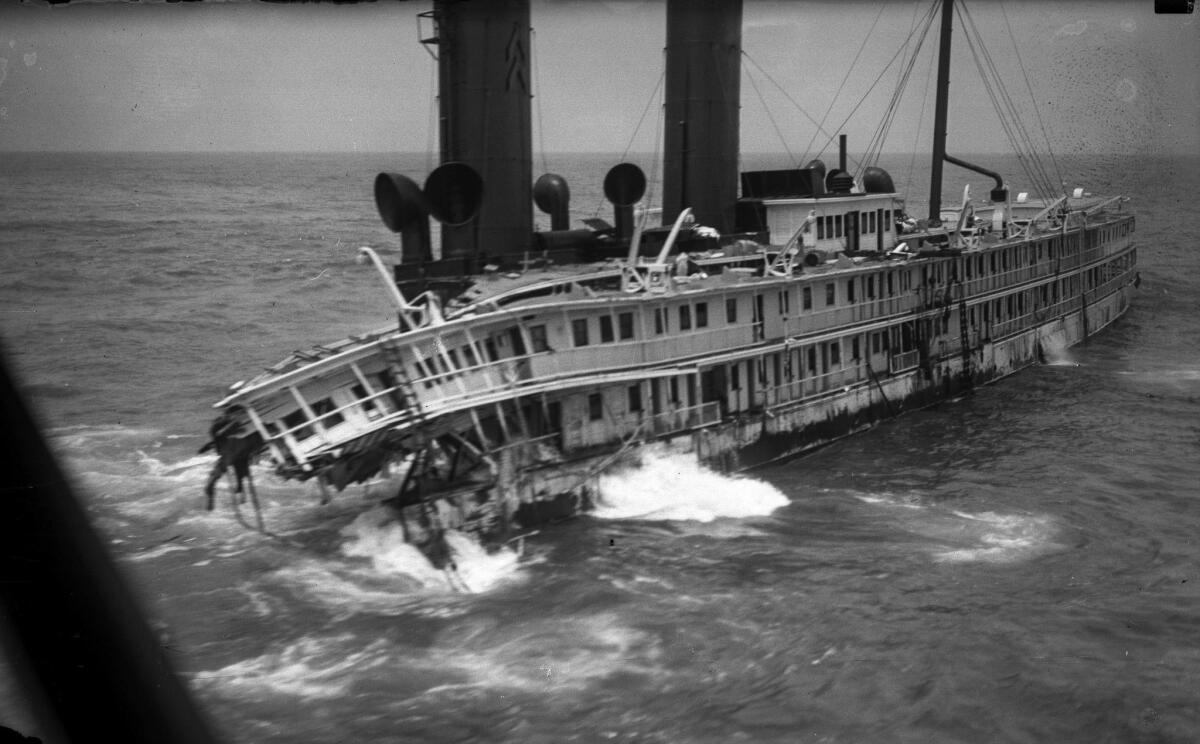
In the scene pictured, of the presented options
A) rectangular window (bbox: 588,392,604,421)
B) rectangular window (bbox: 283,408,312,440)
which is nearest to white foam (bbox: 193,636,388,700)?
rectangular window (bbox: 283,408,312,440)

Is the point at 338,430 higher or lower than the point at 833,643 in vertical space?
higher

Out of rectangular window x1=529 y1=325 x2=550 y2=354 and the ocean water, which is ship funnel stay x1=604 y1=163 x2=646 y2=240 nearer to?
rectangular window x1=529 y1=325 x2=550 y2=354

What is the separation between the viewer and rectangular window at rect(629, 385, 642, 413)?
89.5 feet

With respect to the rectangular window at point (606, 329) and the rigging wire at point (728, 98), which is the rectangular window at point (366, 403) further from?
the rigging wire at point (728, 98)

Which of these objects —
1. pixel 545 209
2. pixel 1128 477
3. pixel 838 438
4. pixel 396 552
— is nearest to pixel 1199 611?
pixel 1128 477

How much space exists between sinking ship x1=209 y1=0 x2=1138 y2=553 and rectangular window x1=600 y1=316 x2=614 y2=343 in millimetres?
53

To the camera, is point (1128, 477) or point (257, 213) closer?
point (1128, 477)

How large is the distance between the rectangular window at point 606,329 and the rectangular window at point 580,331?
483 millimetres

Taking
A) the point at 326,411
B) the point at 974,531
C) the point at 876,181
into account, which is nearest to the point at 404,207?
the point at 326,411

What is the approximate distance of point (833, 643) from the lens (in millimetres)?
19047

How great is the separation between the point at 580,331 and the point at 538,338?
1.31 m

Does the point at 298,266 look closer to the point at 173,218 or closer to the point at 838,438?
the point at 173,218

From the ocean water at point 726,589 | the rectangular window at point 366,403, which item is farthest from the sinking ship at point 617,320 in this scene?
the ocean water at point 726,589

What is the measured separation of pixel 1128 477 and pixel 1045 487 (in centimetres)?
289
